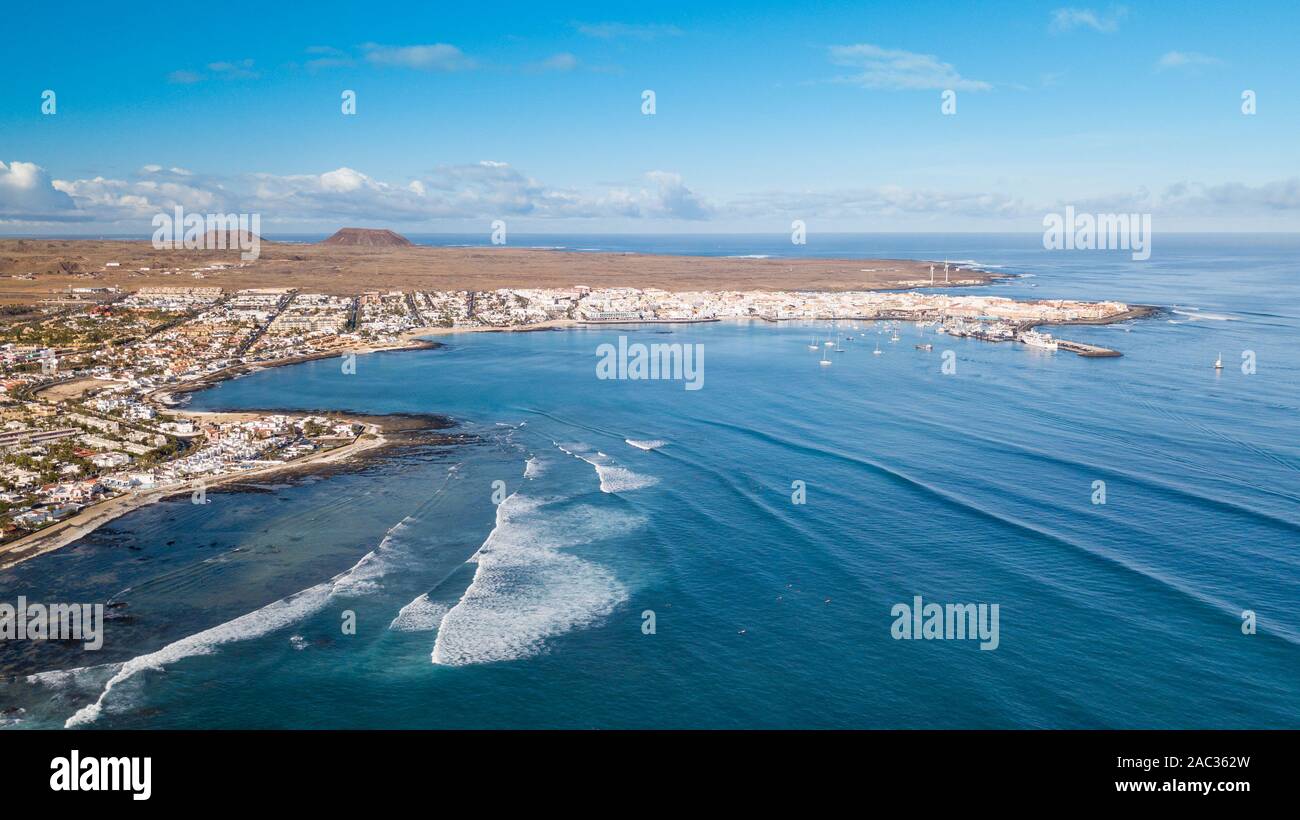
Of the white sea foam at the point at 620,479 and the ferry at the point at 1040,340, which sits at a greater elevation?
the ferry at the point at 1040,340

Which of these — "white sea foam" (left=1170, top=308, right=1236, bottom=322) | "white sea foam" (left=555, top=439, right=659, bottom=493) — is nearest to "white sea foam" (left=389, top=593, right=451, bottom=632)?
"white sea foam" (left=555, top=439, right=659, bottom=493)

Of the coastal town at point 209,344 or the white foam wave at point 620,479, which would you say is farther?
the coastal town at point 209,344

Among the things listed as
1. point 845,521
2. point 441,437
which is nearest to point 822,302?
point 441,437

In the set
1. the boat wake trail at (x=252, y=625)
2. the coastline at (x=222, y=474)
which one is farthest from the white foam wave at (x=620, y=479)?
the coastline at (x=222, y=474)

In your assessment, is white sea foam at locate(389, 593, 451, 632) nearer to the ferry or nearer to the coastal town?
the coastal town
